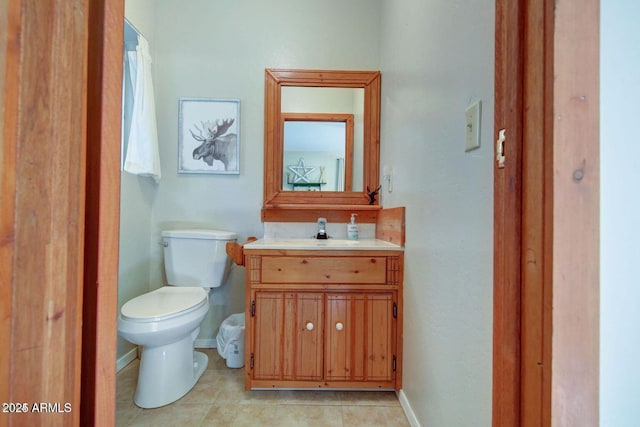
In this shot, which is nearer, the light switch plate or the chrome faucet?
the light switch plate

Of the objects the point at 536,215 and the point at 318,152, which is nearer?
the point at 536,215

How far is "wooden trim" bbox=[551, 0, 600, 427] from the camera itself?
42cm

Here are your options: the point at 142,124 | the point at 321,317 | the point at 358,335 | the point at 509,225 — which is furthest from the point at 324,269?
the point at 142,124

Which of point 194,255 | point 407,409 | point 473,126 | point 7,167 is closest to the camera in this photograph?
point 7,167

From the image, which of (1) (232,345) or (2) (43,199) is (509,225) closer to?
(2) (43,199)

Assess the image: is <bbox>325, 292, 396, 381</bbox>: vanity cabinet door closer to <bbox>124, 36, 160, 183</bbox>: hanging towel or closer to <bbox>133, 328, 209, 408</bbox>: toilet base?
<bbox>133, 328, 209, 408</bbox>: toilet base

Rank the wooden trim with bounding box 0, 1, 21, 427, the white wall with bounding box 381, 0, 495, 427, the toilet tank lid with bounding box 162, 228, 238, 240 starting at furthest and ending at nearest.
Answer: the toilet tank lid with bounding box 162, 228, 238, 240, the white wall with bounding box 381, 0, 495, 427, the wooden trim with bounding box 0, 1, 21, 427

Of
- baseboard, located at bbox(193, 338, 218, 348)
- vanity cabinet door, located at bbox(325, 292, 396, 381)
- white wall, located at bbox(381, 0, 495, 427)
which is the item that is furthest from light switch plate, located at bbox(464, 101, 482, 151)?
baseboard, located at bbox(193, 338, 218, 348)

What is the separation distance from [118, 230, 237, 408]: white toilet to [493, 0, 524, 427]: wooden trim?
1.32 m

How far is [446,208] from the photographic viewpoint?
3.22ft

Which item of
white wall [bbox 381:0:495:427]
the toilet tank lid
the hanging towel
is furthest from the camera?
the toilet tank lid

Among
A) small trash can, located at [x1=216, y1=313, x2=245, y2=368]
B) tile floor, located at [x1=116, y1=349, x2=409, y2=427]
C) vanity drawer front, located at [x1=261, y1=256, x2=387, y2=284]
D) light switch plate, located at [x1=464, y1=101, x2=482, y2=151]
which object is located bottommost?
tile floor, located at [x1=116, y1=349, x2=409, y2=427]

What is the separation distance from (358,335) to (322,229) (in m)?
0.69
